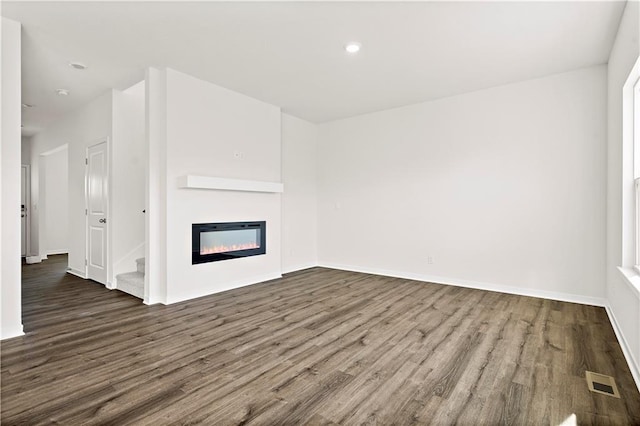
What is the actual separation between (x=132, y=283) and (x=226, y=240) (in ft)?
4.22

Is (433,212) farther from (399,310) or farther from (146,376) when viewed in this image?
(146,376)

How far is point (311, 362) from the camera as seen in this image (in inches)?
94.0

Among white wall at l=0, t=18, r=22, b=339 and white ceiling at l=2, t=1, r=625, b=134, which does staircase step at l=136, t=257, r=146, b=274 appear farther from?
white ceiling at l=2, t=1, r=625, b=134

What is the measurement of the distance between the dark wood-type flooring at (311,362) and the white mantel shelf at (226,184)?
1.43 metres

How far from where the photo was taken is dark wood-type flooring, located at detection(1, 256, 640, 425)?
181 centimetres

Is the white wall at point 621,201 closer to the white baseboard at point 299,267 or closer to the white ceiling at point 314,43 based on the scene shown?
the white ceiling at point 314,43

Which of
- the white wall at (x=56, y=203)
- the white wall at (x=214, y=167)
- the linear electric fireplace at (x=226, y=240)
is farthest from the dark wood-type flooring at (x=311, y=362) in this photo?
the white wall at (x=56, y=203)

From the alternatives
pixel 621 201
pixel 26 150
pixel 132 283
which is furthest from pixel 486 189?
pixel 26 150

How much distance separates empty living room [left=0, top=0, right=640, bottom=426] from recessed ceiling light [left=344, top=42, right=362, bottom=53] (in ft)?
0.06

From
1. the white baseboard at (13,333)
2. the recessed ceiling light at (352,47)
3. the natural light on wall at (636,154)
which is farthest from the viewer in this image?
the recessed ceiling light at (352,47)

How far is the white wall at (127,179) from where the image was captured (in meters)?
4.59

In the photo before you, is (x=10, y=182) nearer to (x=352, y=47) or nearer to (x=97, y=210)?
(x=97, y=210)

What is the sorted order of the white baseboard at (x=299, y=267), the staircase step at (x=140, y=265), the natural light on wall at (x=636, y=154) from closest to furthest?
the natural light on wall at (x=636, y=154) → the staircase step at (x=140, y=265) → the white baseboard at (x=299, y=267)

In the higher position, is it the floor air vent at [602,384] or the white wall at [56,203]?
the white wall at [56,203]
